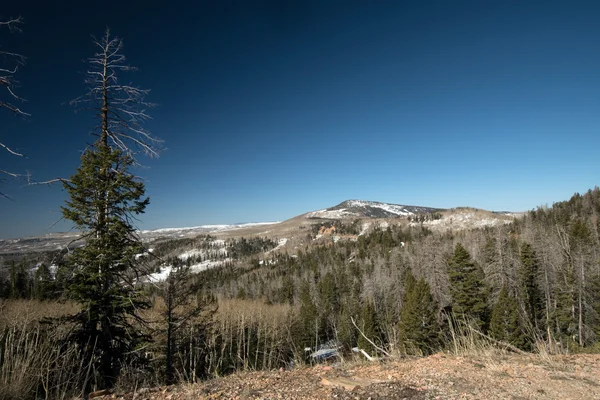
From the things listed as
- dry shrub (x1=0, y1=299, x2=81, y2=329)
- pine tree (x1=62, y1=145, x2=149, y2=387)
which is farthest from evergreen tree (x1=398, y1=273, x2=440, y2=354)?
dry shrub (x1=0, y1=299, x2=81, y2=329)

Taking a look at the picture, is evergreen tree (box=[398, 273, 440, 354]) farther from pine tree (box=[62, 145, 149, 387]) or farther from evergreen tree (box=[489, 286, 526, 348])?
pine tree (box=[62, 145, 149, 387])

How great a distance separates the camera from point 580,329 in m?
26.3

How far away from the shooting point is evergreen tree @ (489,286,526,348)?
25.2 m

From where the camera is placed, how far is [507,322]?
26141 mm

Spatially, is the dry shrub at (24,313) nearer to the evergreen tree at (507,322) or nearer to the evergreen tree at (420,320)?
the evergreen tree at (420,320)

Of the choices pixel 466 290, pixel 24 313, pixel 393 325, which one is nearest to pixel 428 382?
pixel 393 325

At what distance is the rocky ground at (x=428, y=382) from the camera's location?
134 inches

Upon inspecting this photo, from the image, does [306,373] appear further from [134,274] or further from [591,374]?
[134,274]

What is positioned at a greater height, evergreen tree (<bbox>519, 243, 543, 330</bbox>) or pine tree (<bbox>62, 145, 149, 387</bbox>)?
pine tree (<bbox>62, 145, 149, 387</bbox>)

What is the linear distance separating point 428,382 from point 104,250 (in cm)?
1049

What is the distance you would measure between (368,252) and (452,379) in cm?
10534

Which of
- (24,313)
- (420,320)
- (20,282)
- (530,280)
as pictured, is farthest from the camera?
(20,282)

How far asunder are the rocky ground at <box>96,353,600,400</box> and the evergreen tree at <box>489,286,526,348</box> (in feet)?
84.1

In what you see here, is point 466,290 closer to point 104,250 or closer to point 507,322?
point 507,322
